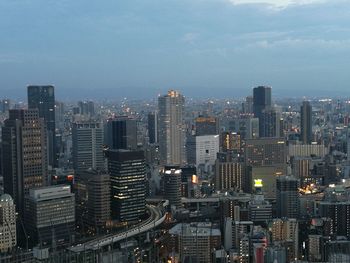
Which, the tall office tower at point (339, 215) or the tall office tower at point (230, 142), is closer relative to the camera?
the tall office tower at point (339, 215)

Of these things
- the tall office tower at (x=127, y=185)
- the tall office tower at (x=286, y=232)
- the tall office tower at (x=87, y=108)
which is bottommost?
the tall office tower at (x=286, y=232)

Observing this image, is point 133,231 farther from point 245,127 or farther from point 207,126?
point 245,127

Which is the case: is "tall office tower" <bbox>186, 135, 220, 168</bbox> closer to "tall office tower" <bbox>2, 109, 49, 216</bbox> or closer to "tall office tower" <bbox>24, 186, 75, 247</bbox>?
"tall office tower" <bbox>2, 109, 49, 216</bbox>

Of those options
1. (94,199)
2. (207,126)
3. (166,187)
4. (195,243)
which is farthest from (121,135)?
(195,243)

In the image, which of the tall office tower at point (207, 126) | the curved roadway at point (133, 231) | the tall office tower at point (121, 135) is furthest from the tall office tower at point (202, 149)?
the curved roadway at point (133, 231)

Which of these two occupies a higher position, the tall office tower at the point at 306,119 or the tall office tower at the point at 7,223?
the tall office tower at the point at 306,119

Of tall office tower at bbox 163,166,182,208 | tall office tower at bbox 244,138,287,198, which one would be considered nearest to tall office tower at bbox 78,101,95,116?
tall office tower at bbox 244,138,287,198

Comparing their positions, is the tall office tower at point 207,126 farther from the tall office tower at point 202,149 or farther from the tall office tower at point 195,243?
the tall office tower at point 195,243
